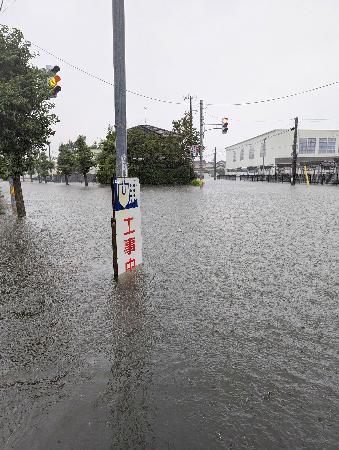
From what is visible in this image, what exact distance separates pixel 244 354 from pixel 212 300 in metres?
1.41

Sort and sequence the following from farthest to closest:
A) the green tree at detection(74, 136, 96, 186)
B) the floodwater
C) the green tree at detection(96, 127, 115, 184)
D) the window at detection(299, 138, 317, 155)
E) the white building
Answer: the window at detection(299, 138, 317, 155) < the white building < the green tree at detection(74, 136, 96, 186) < the green tree at detection(96, 127, 115, 184) < the floodwater

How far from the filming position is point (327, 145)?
248 feet

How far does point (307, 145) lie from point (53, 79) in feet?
240

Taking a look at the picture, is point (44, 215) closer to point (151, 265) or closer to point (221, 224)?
point (221, 224)

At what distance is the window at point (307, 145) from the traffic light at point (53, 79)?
233ft

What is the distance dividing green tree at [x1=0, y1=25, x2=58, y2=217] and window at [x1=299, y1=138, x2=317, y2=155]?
7145cm

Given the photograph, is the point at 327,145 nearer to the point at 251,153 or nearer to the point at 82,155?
the point at 251,153

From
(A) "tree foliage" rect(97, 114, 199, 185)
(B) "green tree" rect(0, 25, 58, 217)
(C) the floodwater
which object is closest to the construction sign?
(C) the floodwater

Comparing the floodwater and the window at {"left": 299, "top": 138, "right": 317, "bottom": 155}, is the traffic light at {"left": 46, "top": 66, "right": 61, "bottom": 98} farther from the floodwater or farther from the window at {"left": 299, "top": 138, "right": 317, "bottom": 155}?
the window at {"left": 299, "top": 138, "right": 317, "bottom": 155}

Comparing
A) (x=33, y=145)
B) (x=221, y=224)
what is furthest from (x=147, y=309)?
(x=33, y=145)

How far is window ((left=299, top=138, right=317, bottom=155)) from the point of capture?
7388 cm

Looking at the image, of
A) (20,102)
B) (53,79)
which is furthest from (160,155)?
(20,102)

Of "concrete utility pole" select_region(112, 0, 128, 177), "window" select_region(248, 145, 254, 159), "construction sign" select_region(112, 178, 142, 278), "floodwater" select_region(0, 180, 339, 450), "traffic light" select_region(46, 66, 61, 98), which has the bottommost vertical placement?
"floodwater" select_region(0, 180, 339, 450)

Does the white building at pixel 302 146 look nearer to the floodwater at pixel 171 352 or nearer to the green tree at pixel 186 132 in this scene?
the green tree at pixel 186 132
